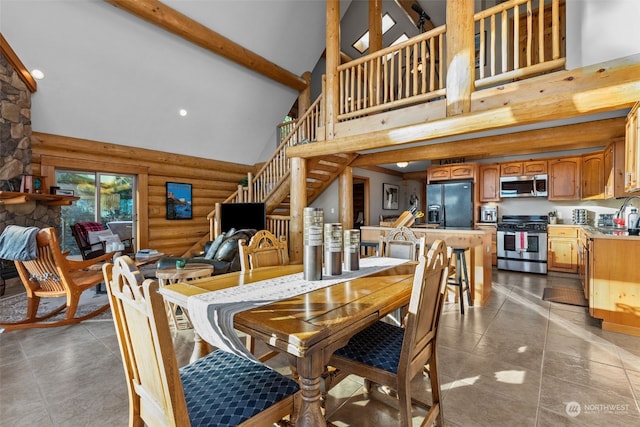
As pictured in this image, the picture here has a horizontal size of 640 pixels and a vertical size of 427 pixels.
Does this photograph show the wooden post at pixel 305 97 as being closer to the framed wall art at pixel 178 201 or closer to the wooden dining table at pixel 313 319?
the framed wall art at pixel 178 201

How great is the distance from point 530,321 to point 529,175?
380cm

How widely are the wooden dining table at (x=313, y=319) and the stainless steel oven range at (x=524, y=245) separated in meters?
5.00

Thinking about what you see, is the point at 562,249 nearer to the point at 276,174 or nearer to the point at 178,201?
the point at 276,174

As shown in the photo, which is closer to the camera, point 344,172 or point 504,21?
point 504,21

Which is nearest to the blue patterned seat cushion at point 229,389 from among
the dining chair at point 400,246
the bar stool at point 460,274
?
the dining chair at point 400,246

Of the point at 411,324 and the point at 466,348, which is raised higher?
the point at 411,324

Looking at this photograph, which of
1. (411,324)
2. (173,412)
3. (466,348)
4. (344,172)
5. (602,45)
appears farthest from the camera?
(344,172)

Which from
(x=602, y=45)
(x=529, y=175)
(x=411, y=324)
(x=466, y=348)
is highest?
(x=602, y=45)

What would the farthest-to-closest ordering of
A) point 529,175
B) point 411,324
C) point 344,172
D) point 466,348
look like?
point 344,172, point 529,175, point 466,348, point 411,324

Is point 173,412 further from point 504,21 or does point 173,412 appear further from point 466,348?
point 504,21

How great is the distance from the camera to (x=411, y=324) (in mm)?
1263

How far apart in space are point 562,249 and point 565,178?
1.32 metres

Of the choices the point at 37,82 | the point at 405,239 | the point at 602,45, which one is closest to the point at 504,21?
the point at 602,45

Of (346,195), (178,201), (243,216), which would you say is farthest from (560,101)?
(178,201)
